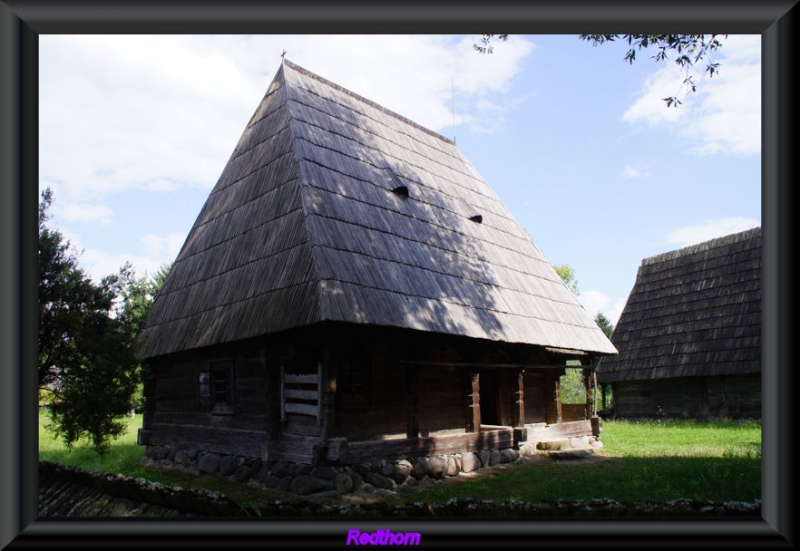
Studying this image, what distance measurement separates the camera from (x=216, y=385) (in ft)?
42.3

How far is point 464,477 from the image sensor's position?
37.3 feet

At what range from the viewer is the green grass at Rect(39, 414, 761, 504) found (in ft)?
30.0

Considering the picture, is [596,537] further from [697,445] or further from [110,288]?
[697,445]

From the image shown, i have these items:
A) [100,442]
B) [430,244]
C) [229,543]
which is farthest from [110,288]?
[229,543]

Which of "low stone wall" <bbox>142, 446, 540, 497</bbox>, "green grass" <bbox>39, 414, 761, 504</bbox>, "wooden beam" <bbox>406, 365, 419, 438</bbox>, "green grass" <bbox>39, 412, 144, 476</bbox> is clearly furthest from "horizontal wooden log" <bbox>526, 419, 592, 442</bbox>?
"green grass" <bbox>39, 412, 144, 476</bbox>

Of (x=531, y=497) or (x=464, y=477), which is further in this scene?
(x=464, y=477)

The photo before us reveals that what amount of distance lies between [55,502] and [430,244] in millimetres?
8139

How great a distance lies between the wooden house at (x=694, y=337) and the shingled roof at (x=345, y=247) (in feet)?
26.1

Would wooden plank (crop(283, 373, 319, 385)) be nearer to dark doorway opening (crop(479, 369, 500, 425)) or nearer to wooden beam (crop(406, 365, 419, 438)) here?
wooden beam (crop(406, 365, 419, 438))

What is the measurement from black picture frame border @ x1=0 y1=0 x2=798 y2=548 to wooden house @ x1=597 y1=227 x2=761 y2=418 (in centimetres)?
1827

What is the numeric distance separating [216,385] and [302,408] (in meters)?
3.36

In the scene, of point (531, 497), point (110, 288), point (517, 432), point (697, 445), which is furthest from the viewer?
point (697, 445)

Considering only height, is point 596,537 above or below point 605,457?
above
